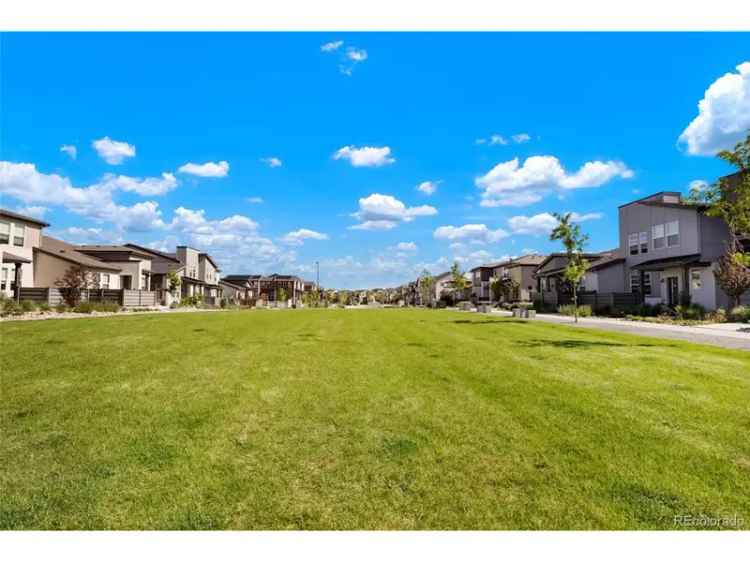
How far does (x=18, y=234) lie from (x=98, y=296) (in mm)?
8012

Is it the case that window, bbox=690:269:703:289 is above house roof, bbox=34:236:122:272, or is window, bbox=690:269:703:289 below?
below

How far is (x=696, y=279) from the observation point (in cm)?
2859

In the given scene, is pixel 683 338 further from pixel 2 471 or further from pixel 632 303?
pixel 632 303

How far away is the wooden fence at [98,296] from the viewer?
31.1 metres

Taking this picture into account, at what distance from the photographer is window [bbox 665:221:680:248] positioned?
3184cm

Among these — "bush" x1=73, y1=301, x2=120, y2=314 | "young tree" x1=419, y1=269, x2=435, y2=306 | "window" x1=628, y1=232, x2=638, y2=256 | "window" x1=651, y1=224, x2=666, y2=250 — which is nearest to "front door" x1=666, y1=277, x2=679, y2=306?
"window" x1=651, y1=224, x2=666, y2=250

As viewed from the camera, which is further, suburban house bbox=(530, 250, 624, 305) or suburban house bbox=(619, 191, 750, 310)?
suburban house bbox=(530, 250, 624, 305)

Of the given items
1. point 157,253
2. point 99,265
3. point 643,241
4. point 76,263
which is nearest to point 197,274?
point 157,253

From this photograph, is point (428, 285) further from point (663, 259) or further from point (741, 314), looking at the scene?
point (741, 314)

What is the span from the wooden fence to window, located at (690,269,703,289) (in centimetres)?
4120

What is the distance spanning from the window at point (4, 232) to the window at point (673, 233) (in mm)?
49445

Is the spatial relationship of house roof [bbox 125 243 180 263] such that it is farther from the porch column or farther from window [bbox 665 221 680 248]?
window [bbox 665 221 680 248]

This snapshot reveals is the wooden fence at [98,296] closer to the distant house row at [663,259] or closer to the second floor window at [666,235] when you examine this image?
the distant house row at [663,259]

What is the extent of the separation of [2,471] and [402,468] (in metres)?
3.63
